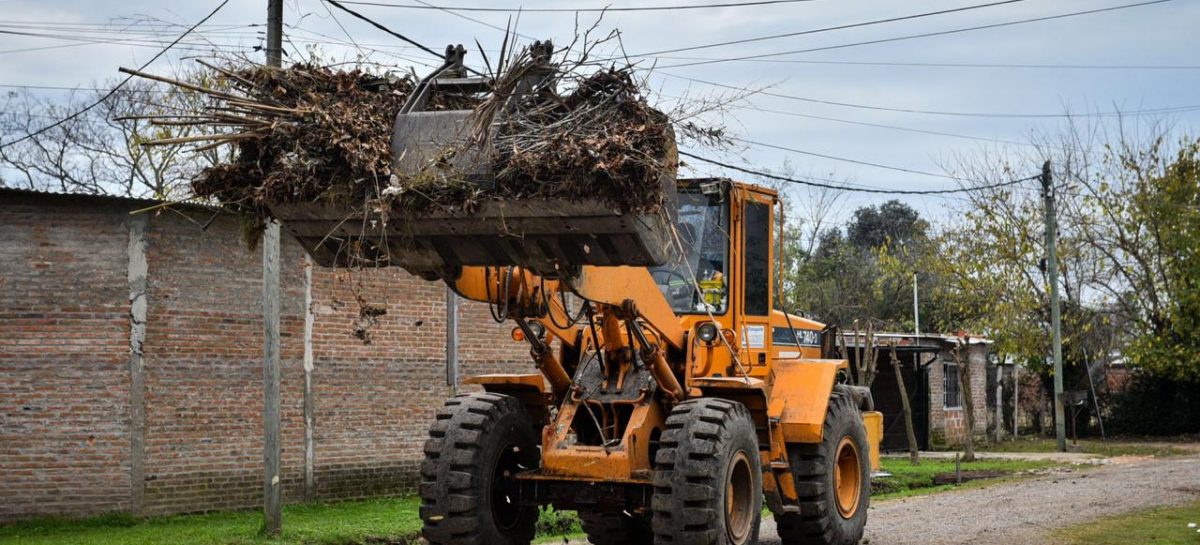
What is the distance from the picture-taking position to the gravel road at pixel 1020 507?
12828mm

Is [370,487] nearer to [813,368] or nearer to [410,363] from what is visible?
[410,363]

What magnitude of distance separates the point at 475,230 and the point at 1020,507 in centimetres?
1005

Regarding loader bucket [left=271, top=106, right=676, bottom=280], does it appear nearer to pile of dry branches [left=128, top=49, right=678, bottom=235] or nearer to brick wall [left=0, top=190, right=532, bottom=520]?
pile of dry branches [left=128, top=49, right=678, bottom=235]

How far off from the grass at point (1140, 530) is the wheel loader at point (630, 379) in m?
2.36

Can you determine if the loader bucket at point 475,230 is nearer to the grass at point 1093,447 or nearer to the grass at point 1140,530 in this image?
the grass at point 1140,530

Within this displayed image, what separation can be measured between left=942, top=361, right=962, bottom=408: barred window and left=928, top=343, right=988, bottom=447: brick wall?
0.10 m

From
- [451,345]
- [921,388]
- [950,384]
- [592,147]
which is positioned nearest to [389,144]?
[592,147]

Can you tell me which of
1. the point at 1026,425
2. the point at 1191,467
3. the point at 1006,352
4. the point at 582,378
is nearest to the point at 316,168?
the point at 582,378

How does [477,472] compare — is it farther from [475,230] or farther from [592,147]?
[592,147]

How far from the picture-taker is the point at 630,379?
9.91 metres

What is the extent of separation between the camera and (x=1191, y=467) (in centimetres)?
2202

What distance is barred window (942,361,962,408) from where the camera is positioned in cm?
3428

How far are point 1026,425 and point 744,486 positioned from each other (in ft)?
98.3

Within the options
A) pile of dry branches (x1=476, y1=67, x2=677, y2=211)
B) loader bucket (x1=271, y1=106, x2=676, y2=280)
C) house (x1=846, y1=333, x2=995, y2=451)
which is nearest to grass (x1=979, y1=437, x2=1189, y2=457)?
house (x1=846, y1=333, x2=995, y2=451)
